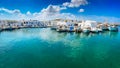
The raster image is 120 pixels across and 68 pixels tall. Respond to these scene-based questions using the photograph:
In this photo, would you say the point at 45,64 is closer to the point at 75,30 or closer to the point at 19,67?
the point at 19,67

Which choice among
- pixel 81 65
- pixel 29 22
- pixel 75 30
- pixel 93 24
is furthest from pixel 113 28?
pixel 81 65

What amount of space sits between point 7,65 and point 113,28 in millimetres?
36563

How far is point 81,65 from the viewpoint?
9734 mm

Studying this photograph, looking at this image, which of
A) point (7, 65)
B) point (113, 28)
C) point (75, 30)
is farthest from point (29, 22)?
point (7, 65)

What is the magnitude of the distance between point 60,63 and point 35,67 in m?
1.79

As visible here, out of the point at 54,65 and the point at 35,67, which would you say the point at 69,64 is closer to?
the point at 54,65

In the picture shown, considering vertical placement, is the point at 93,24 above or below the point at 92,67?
above

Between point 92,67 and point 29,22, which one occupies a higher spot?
point 29,22

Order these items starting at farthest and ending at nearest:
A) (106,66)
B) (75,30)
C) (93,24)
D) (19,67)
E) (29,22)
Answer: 1. (29,22)
2. (93,24)
3. (75,30)
4. (106,66)
5. (19,67)

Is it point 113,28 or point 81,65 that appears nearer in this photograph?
point 81,65

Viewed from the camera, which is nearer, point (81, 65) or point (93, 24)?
point (81, 65)

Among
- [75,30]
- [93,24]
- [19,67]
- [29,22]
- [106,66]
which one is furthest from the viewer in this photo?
[29,22]

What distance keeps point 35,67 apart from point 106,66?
182 inches

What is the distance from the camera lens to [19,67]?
905 centimetres
